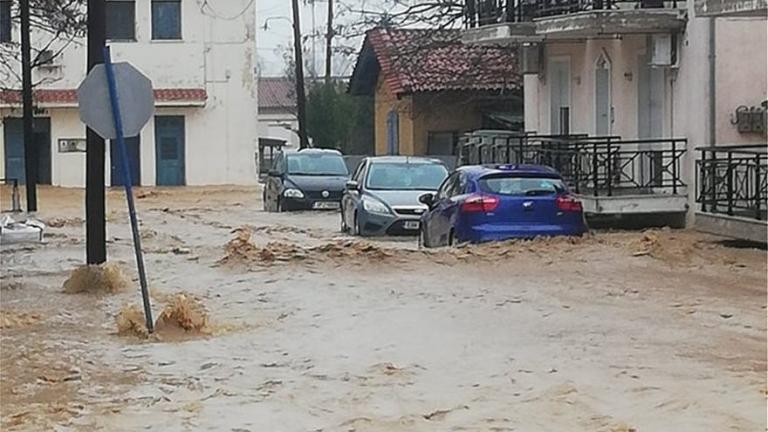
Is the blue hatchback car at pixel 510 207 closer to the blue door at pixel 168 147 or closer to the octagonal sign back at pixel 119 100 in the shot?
the octagonal sign back at pixel 119 100

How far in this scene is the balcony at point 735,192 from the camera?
20000mm

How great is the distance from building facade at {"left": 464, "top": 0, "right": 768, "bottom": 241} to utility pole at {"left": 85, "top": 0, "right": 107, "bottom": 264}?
8208mm

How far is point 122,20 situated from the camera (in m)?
53.8

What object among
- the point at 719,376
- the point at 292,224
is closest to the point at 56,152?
the point at 292,224

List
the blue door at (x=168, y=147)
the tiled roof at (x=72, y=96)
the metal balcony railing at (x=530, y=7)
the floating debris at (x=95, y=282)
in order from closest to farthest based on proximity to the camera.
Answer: the floating debris at (x=95, y=282) → the metal balcony railing at (x=530, y=7) → the tiled roof at (x=72, y=96) → the blue door at (x=168, y=147)

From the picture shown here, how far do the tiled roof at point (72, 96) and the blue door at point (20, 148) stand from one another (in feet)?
4.44

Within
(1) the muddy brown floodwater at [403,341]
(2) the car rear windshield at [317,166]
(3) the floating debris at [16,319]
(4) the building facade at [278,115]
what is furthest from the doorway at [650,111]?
(4) the building facade at [278,115]

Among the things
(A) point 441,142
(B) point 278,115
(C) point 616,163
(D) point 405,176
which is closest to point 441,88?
(A) point 441,142

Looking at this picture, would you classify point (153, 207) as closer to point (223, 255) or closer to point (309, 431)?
point (223, 255)

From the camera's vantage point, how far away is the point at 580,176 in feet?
84.7

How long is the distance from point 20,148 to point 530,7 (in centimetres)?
2910

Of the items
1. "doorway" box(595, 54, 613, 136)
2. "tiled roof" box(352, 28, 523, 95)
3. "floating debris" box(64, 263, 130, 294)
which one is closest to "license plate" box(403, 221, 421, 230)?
"doorway" box(595, 54, 613, 136)

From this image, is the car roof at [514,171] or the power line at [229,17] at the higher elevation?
the power line at [229,17]

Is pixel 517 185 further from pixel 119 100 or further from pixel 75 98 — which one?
pixel 75 98
